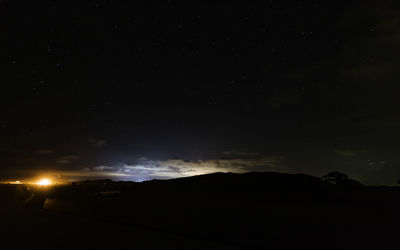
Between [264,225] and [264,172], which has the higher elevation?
[264,172]

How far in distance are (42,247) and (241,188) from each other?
45.0 metres

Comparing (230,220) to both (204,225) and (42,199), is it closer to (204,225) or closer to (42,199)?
(204,225)

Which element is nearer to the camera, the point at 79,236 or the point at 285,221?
the point at 79,236

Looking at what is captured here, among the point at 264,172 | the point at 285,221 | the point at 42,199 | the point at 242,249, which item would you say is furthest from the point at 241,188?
the point at 242,249

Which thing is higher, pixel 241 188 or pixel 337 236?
pixel 241 188

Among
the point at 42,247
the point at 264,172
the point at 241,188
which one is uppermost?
the point at 264,172

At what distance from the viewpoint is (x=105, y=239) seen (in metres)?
13.0

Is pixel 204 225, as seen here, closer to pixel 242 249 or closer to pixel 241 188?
pixel 242 249

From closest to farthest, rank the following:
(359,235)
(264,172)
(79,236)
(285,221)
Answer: (79,236)
(359,235)
(285,221)
(264,172)

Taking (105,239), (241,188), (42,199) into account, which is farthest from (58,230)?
(241,188)

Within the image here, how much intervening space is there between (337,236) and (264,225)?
13.0 ft

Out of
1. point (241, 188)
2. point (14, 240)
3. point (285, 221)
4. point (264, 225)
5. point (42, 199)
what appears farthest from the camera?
point (241, 188)

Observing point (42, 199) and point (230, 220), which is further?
point (42, 199)

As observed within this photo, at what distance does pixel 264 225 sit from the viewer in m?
17.6
